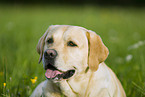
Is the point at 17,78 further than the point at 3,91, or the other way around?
the point at 17,78

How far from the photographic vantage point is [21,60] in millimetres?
4449

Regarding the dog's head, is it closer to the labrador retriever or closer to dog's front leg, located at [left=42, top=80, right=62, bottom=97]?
the labrador retriever

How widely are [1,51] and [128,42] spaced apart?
12.3ft

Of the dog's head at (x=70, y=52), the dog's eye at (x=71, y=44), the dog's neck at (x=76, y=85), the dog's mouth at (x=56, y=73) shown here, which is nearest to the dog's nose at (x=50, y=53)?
the dog's head at (x=70, y=52)

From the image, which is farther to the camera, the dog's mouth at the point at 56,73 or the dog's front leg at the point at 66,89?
the dog's front leg at the point at 66,89

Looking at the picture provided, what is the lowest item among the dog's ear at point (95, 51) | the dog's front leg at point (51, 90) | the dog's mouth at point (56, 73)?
the dog's front leg at point (51, 90)

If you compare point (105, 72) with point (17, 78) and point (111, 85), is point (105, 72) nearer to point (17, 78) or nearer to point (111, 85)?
point (111, 85)

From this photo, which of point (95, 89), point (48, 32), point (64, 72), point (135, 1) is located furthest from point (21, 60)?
point (135, 1)

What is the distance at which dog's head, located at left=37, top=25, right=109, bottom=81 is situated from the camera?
272 cm

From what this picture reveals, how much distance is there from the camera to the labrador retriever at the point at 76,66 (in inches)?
108

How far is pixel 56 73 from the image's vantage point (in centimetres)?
279

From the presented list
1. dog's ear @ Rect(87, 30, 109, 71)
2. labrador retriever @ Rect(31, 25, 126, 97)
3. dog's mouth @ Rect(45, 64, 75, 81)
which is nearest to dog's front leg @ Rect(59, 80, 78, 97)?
labrador retriever @ Rect(31, 25, 126, 97)

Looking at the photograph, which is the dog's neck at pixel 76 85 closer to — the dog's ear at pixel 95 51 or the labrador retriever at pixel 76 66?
the labrador retriever at pixel 76 66

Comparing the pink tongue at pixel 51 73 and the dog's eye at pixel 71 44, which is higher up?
the dog's eye at pixel 71 44
